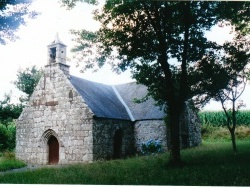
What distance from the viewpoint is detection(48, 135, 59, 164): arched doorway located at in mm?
12578

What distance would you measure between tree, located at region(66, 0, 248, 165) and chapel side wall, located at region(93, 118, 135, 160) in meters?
4.05

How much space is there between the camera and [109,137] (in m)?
12.6

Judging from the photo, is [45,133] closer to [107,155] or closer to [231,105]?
[107,155]

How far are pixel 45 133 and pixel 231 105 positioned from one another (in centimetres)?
804

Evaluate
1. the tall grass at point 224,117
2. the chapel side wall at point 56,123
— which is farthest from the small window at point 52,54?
the tall grass at point 224,117

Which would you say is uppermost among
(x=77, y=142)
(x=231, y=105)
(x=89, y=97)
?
(x=89, y=97)

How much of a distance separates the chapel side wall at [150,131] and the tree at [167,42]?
540 cm

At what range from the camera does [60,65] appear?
42.3 feet

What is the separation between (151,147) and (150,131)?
0.92m

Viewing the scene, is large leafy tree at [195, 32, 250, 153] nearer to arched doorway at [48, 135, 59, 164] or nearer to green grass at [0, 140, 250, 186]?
green grass at [0, 140, 250, 186]

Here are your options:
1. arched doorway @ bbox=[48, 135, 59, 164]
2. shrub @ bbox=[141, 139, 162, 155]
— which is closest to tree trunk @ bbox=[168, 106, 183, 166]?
shrub @ bbox=[141, 139, 162, 155]

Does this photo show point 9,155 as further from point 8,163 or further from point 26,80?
point 26,80

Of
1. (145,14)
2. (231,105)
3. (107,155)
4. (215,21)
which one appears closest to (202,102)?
(231,105)

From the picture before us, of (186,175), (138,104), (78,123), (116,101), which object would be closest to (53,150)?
(78,123)
